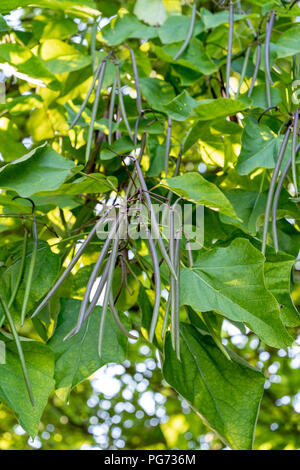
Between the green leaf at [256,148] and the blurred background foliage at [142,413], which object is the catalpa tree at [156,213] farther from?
the blurred background foliage at [142,413]

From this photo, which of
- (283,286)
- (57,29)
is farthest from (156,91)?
(283,286)

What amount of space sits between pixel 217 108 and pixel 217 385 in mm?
251

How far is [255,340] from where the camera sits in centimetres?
149

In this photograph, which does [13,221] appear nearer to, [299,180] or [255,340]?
[299,180]

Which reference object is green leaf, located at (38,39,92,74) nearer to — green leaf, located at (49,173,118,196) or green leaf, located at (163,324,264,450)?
green leaf, located at (49,173,118,196)

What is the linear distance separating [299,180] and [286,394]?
1054 millimetres

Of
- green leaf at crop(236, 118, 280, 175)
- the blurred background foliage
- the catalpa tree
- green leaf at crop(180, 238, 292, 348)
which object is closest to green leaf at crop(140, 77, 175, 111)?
the catalpa tree

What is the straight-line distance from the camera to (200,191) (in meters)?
0.43

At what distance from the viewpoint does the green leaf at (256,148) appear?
492 mm

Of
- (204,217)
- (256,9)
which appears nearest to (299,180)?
(204,217)

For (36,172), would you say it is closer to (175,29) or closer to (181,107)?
(181,107)

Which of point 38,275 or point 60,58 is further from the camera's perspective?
point 60,58

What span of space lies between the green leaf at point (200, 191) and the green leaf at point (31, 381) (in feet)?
0.56

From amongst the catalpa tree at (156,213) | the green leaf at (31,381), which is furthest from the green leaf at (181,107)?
the green leaf at (31,381)
